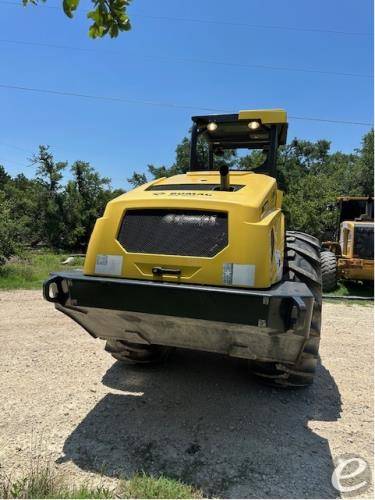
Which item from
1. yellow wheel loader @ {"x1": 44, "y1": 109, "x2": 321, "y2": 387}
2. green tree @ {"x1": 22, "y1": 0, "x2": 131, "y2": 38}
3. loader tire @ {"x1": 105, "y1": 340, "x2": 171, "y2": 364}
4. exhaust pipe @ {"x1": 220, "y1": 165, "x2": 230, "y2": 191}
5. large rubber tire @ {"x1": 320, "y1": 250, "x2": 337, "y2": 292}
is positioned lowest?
loader tire @ {"x1": 105, "y1": 340, "x2": 171, "y2": 364}

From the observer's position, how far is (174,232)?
3133mm

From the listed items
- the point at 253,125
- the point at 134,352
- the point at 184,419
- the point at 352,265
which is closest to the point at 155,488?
the point at 184,419

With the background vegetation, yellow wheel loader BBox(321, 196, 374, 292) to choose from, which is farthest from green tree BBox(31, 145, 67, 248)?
yellow wheel loader BBox(321, 196, 374, 292)

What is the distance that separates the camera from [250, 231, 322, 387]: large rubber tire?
3.68 metres

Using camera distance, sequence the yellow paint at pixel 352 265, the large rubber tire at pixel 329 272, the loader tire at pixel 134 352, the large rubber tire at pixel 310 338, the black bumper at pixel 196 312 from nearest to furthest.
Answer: the black bumper at pixel 196 312, the large rubber tire at pixel 310 338, the loader tire at pixel 134 352, the yellow paint at pixel 352 265, the large rubber tire at pixel 329 272

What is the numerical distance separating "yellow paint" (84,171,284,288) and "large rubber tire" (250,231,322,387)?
0.47 m

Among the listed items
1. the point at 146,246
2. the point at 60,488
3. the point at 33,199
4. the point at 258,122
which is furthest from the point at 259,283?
the point at 33,199

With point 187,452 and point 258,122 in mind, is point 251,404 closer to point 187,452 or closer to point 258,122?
point 187,452

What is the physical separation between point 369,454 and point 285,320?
1.30m

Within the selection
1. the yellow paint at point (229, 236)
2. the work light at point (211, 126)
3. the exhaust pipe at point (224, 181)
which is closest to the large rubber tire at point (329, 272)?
the work light at point (211, 126)

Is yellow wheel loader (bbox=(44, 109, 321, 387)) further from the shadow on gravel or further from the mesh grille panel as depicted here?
the shadow on gravel

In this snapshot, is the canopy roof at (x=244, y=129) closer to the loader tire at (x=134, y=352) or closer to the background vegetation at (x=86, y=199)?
the loader tire at (x=134, y=352)

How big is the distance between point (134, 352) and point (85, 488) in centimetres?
188

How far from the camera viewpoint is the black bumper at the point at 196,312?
269 cm
